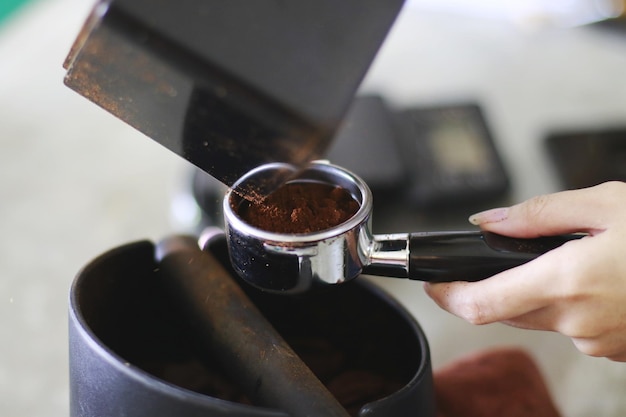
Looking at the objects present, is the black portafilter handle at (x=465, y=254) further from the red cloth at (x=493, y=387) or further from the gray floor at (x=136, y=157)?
the gray floor at (x=136, y=157)

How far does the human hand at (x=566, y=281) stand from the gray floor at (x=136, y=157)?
0.92 feet

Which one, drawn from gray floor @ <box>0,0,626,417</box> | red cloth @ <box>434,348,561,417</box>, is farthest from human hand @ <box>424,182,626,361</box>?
gray floor @ <box>0,0,626,417</box>

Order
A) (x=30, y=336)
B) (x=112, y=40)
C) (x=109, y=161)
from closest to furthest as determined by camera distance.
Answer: (x=112, y=40) → (x=30, y=336) → (x=109, y=161)

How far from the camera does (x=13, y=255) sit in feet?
2.78

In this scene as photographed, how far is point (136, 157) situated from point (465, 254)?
660 mm

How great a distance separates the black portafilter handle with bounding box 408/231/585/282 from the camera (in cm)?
46

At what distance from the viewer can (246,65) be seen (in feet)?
1.24

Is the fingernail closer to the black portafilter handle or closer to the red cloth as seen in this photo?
the black portafilter handle

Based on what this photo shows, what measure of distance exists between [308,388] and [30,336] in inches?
16.4

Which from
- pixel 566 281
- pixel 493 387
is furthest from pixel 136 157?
pixel 566 281

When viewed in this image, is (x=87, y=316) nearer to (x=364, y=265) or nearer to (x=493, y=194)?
(x=364, y=265)

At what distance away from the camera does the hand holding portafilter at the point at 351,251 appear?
417 millimetres

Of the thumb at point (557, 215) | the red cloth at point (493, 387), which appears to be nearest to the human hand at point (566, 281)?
the thumb at point (557, 215)

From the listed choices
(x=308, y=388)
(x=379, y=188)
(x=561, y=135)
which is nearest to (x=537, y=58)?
(x=561, y=135)
